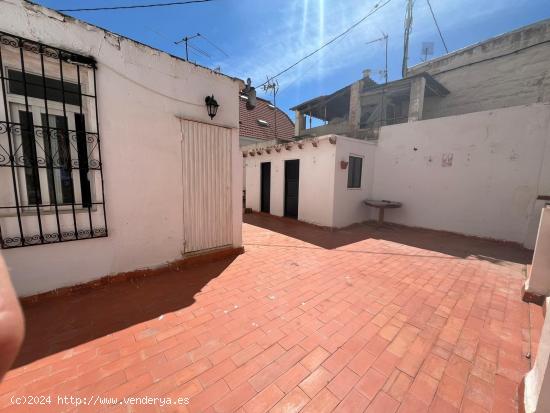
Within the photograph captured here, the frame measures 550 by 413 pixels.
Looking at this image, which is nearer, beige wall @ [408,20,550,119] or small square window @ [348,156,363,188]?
small square window @ [348,156,363,188]

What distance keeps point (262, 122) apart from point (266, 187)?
569cm

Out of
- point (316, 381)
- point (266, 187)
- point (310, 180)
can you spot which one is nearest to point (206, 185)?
point (316, 381)

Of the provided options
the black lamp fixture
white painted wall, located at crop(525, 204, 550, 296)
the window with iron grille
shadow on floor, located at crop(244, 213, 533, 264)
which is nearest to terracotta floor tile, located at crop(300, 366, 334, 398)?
the window with iron grille

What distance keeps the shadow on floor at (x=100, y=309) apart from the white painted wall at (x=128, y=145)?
28 cm

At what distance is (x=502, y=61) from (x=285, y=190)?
10.7 meters

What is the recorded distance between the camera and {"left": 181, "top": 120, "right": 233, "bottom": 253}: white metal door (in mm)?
3799

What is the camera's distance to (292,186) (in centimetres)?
852

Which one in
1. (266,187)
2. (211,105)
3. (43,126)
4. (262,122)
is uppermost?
(262,122)

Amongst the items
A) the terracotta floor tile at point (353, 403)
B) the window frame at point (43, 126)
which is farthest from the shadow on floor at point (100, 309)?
the terracotta floor tile at point (353, 403)

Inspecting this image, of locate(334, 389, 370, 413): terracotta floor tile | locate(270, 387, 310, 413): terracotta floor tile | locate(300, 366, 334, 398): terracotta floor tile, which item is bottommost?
locate(334, 389, 370, 413): terracotta floor tile

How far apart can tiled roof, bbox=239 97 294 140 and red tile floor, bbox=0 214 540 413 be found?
9948 mm

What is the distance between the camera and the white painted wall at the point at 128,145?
2.73 metres

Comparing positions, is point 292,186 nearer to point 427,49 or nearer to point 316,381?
point 316,381

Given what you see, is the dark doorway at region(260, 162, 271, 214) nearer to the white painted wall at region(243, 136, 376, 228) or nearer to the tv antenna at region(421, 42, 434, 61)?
the white painted wall at region(243, 136, 376, 228)
